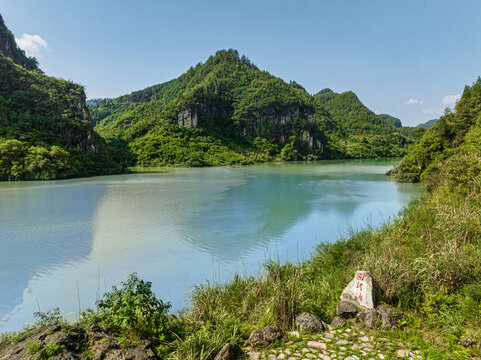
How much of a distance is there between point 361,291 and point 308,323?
3.23 feet

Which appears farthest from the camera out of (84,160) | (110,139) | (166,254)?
(110,139)

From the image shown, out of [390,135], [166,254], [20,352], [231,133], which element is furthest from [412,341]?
[390,135]

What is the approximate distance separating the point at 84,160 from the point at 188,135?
4483cm

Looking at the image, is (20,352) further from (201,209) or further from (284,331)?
(201,209)

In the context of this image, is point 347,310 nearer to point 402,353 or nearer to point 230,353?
point 402,353

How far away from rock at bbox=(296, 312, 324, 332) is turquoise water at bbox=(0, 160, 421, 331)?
320cm

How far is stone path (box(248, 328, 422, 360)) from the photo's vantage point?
287 cm

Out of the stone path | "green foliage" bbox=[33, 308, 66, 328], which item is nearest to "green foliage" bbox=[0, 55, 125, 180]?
"green foliage" bbox=[33, 308, 66, 328]

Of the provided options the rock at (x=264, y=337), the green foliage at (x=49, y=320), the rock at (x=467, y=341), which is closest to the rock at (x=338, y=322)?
the rock at (x=264, y=337)

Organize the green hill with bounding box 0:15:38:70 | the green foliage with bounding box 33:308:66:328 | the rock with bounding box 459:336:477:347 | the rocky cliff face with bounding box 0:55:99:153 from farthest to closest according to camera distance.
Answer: the green hill with bounding box 0:15:38:70 → the rocky cliff face with bounding box 0:55:99:153 → the green foliage with bounding box 33:308:66:328 → the rock with bounding box 459:336:477:347

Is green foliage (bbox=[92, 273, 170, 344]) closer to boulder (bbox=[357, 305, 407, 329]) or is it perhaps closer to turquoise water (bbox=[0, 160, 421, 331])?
turquoise water (bbox=[0, 160, 421, 331])

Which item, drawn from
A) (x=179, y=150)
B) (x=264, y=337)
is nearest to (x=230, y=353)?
(x=264, y=337)

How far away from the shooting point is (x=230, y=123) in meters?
114

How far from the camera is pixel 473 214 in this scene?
6199mm
